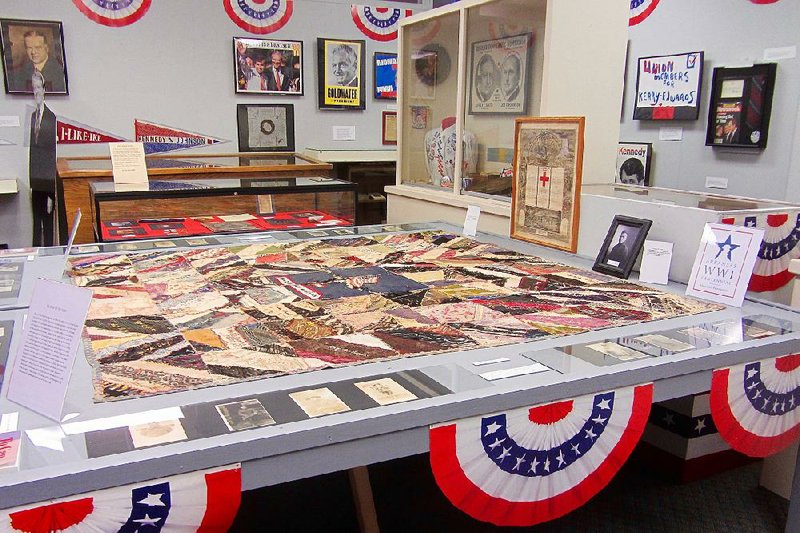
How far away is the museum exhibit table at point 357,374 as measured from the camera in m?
0.95

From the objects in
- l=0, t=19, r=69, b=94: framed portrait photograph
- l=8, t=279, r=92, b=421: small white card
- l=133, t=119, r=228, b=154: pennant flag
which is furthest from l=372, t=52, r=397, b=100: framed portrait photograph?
l=8, t=279, r=92, b=421: small white card

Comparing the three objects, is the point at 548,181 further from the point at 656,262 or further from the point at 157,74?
the point at 157,74

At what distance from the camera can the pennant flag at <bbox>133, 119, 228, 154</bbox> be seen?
5.28 m

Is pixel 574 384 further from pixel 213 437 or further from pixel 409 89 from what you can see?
pixel 409 89

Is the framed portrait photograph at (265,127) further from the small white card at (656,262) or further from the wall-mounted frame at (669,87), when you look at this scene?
the small white card at (656,262)

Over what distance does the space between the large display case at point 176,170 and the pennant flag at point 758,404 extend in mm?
2929

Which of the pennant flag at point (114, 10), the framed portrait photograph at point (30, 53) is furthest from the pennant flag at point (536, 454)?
the pennant flag at point (114, 10)

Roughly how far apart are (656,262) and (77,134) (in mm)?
4568

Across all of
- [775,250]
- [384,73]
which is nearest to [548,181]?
[775,250]

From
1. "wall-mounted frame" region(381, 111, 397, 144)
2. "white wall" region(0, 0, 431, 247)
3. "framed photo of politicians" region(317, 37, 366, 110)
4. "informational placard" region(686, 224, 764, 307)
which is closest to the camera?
"informational placard" region(686, 224, 764, 307)

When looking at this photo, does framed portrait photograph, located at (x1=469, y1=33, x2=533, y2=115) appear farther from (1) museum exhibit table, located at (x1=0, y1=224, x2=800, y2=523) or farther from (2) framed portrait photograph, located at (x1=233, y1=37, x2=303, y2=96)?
(2) framed portrait photograph, located at (x1=233, y1=37, x2=303, y2=96)

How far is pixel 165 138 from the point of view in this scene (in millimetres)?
5363

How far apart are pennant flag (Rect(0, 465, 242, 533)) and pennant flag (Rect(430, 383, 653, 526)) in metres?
0.34

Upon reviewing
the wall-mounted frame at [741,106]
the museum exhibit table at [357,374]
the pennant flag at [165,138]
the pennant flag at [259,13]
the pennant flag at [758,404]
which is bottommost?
the pennant flag at [758,404]
